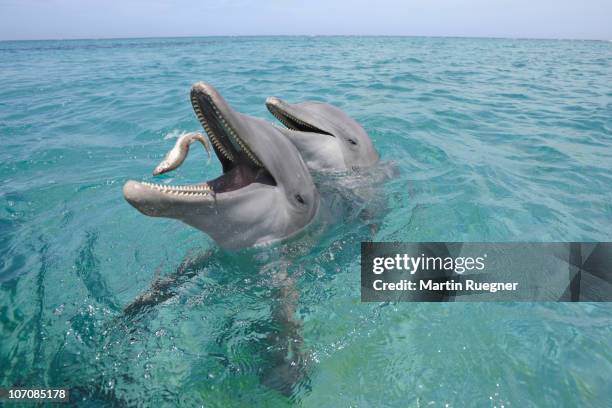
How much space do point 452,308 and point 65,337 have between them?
3.57 meters

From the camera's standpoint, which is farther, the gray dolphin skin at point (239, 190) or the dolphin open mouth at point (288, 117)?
the dolphin open mouth at point (288, 117)

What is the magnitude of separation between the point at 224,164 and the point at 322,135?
2.14 metres

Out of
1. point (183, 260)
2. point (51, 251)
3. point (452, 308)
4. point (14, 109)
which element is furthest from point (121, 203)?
point (14, 109)

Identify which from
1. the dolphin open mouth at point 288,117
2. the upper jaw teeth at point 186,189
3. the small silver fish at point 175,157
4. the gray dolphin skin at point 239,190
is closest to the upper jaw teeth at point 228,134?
the gray dolphin skin at point 239,190

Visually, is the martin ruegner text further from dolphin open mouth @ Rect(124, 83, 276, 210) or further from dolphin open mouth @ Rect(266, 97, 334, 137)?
dolphin open mouth @ Rect(266, 97, 334, 137)

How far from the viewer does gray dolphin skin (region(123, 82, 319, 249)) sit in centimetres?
332

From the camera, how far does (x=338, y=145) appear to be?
236 inches

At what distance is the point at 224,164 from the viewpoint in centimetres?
408

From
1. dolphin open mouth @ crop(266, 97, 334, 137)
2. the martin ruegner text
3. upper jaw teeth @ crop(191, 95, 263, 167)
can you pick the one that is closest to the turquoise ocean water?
the martin ruegner text

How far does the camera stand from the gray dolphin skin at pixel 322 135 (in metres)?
5.73

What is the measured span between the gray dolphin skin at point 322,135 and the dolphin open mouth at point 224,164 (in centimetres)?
168

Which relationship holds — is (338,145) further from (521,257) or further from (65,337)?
(65,337)

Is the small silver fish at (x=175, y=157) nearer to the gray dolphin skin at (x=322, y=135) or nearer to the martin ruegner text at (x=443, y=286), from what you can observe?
the gray dolphin skin at (x=322, y=135)

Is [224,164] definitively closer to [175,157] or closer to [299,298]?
[175,157]
